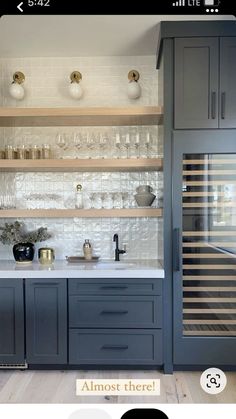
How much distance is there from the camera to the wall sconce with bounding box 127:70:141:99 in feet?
8.48

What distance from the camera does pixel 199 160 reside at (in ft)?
7.17

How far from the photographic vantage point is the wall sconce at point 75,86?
8.50 ft

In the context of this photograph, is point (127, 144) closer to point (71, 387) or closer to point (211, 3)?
point (71, 387)

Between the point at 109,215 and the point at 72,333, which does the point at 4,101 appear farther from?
the point at 72,333

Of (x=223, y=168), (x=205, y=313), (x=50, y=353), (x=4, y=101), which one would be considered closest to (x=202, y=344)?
(x=205, y=313)

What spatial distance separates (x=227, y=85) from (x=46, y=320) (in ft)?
6.92

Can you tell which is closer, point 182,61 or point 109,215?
point 182,61

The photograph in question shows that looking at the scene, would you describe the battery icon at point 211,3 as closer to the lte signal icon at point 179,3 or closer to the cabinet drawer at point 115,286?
the lte signal icon at point 179,3

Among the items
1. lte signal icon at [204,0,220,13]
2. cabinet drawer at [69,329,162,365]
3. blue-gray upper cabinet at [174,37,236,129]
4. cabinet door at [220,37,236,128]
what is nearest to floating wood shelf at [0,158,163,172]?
blue-gray upper cabinet at [174,37,236,129]

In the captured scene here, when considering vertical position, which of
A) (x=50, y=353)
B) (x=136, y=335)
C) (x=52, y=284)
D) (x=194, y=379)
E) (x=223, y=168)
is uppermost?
(x=223, y=168)

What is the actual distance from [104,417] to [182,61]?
222cm

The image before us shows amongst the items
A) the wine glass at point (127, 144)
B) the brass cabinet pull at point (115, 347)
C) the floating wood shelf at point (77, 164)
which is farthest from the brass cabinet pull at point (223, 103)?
the brass cabinet pull at point (115, 347)

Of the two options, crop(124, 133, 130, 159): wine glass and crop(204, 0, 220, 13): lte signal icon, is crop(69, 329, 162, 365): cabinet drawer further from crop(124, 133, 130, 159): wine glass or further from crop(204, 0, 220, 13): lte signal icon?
crop(204, 0, 220, 13): lte signal icon

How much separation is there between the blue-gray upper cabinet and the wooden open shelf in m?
0.27
